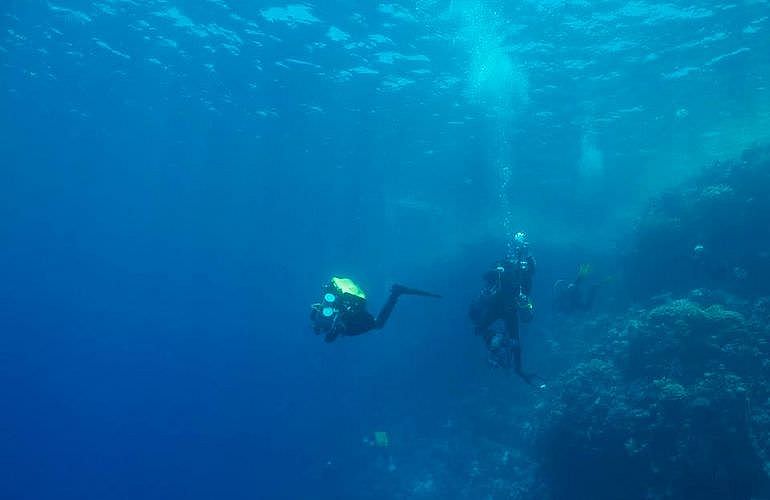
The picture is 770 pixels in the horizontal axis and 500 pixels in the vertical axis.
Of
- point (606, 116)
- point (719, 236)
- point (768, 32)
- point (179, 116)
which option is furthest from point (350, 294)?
point (179, 116)

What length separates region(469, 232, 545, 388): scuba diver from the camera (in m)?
10.4

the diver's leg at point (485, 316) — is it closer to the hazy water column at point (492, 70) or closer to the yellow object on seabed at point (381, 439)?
the hazy water column at point (492, 70)

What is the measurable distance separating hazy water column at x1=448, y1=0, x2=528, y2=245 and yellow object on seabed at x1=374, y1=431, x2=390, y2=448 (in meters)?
18.9

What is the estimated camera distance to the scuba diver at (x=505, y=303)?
34.2ft

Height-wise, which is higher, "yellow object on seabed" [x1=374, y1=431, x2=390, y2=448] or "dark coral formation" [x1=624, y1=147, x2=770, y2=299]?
"dark coral formation" [x1=624, y1=147, x2=770, y2=299]

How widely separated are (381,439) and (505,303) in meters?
17.0

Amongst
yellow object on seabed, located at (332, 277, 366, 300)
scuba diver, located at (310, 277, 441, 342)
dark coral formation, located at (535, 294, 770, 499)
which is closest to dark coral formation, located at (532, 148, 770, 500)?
dark coral formation, located at (535, 294, 770, 499)

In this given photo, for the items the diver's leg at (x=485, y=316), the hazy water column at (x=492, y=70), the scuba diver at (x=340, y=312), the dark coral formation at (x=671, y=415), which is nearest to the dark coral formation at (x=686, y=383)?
the dark coral formation at (x=671, y=415)

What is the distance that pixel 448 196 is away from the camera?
42.8 meters

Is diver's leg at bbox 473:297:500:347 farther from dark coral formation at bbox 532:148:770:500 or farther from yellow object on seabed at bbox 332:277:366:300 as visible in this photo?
dark coral formation at bbox 532:148:770:500

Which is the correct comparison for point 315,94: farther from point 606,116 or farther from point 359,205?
point 359,205

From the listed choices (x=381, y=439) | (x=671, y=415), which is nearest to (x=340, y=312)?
(x=671, y=415)

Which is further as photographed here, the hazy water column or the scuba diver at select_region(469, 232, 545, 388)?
the hazy water column

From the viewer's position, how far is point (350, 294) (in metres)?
8.63
